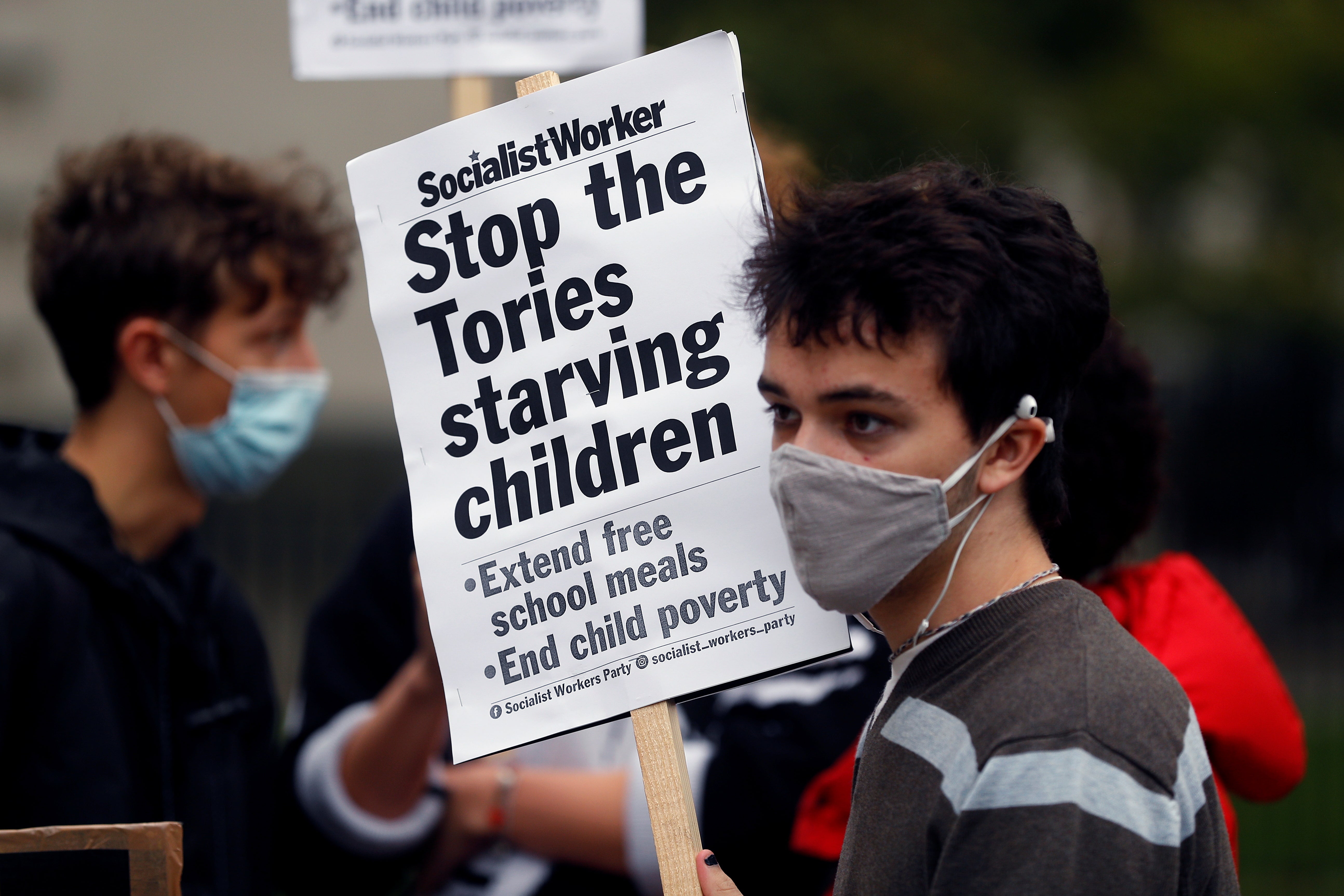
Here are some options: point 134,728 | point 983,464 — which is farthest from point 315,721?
point 983,464

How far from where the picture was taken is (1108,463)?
2369 mm

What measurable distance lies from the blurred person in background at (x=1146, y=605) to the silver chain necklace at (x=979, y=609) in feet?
1.66

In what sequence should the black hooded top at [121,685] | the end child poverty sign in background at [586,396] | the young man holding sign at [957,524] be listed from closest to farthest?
1. the young man holding sign at [957,524]
2. the end child poverty sign in background at [586,396]
3. the black hooded top at [121,685]

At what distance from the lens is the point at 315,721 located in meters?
3.12

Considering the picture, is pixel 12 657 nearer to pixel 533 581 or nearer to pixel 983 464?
pixel 533 581

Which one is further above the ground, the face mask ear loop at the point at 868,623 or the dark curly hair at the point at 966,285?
the dark curly hair at the point at 966,285

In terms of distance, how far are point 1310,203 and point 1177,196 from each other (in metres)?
1.21

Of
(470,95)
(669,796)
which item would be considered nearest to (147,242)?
(470,95)

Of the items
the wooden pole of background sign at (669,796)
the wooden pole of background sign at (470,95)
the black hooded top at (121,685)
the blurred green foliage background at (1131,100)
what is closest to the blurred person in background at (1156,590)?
the wooden pole of background sign at (669,796)

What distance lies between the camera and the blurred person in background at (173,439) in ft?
9.21

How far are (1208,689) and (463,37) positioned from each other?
75.2 inches

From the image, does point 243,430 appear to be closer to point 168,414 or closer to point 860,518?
point 168,414

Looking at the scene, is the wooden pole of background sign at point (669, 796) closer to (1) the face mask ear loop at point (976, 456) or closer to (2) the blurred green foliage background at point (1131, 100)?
(1) the face mask ear loop at point (976, 456)

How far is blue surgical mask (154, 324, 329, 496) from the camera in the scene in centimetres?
313
